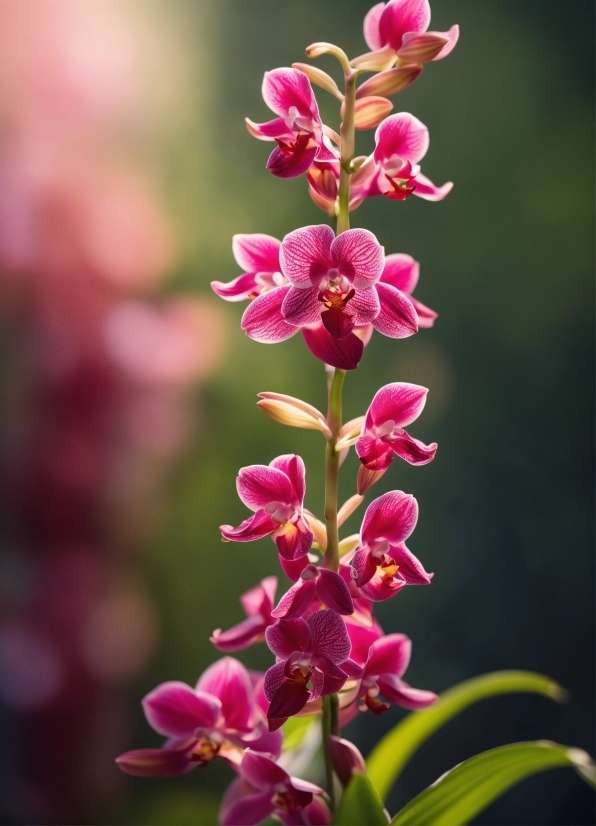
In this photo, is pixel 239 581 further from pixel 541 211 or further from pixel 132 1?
pixel 132 1

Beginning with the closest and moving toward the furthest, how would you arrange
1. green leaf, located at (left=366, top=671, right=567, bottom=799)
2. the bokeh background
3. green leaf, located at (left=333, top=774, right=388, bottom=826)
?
green leaf, located at (left=333, top=774, right=388, bottom=826)
green leaf, located at (left=366, top=671, right=567, bottom=799)
the bokeh background

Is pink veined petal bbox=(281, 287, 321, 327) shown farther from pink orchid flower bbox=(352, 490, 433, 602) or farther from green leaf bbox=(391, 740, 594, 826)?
green leaf bbox=(391, 740, 594, 826)

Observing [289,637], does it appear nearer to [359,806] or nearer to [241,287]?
[359,806]

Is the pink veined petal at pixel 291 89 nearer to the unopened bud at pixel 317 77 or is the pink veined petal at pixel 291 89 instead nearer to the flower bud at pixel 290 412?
the unopened bud at pixel 317 77

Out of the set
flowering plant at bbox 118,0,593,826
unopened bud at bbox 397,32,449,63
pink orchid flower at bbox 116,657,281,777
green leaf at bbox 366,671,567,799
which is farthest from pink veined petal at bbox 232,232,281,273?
green leaf at bbox 366,671,567,799

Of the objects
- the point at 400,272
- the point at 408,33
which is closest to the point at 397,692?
the point at 400,272

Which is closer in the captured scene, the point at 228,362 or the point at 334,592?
the point at 334,592

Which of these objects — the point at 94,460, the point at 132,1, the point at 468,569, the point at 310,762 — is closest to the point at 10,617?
the point at 94,460
